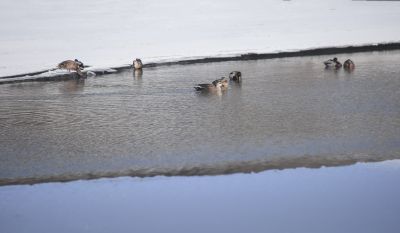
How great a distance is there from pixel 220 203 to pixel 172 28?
1685cm

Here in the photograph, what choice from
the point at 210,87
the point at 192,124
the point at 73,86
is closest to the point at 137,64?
the point at 73,86

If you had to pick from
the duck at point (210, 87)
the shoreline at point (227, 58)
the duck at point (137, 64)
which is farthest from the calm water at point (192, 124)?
the duck at point (137, 64)

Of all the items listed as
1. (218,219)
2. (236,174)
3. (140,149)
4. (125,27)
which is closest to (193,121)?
(140,149)

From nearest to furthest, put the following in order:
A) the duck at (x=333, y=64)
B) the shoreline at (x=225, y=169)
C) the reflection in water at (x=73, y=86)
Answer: the shoreline at (x=225, y=169)
the reflection in water at (x=73, y=86)
the duck at (x=333, y=64)

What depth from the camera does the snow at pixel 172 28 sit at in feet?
49.3

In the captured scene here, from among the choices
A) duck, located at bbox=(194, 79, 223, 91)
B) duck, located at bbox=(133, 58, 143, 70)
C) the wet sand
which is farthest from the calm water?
duck, located at bbox=(133, 58, 143, 70)

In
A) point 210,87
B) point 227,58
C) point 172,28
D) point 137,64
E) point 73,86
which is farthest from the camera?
point 172,28

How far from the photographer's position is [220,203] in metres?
4.22

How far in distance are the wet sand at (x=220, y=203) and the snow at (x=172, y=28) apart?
853cm

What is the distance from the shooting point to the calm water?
18.0ft

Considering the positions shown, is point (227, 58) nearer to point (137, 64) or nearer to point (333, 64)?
point (137, 64)

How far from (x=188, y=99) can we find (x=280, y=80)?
8.42 feet

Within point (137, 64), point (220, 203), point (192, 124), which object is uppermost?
point (137, 64)

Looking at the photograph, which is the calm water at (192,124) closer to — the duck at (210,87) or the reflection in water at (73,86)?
the reflection in water at (73,86)
